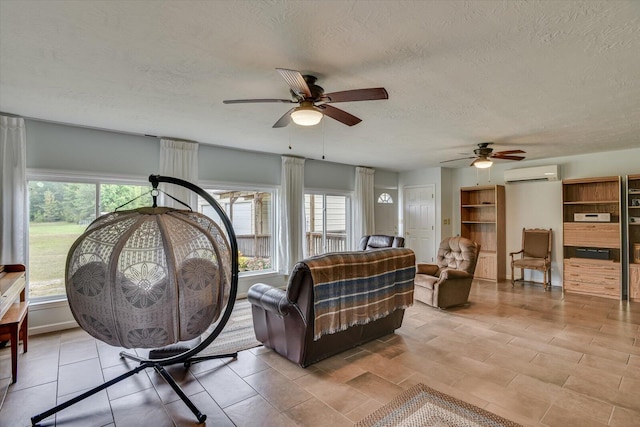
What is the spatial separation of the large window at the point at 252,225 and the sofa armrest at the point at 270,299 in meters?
2.58

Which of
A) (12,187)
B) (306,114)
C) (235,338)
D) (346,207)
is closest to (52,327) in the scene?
(12,187)

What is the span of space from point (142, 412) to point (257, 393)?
2.73ft

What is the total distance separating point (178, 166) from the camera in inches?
189

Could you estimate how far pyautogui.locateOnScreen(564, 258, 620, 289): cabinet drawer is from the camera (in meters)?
5.41

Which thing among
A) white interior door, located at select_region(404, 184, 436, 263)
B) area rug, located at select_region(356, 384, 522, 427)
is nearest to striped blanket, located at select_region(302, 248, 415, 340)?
area rug, located at select_region(356, 384, 522, 427)

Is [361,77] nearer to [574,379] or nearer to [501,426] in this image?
[501,426]

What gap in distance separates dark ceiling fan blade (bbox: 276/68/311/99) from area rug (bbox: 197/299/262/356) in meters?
2.43

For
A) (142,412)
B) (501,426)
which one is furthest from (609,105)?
(142,412)

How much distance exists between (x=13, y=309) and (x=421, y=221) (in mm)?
7422

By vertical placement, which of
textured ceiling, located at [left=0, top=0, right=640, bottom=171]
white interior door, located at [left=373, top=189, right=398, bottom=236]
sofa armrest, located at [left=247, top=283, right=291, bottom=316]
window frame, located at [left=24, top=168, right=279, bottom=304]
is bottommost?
sofa armrest, located at [left=247, top=283, right=291, bottom=316]

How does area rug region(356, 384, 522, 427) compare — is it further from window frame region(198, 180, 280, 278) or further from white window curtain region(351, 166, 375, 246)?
white window curtain region(351, 166, 375, 246)

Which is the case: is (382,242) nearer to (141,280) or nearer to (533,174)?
(533,174)

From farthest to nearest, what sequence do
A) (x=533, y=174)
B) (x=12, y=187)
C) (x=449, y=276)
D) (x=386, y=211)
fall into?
(x=386, y=211), (x=533, y=174), (x=449, y=276), (x=12, y=187)

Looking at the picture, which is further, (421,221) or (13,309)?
(421,221)
